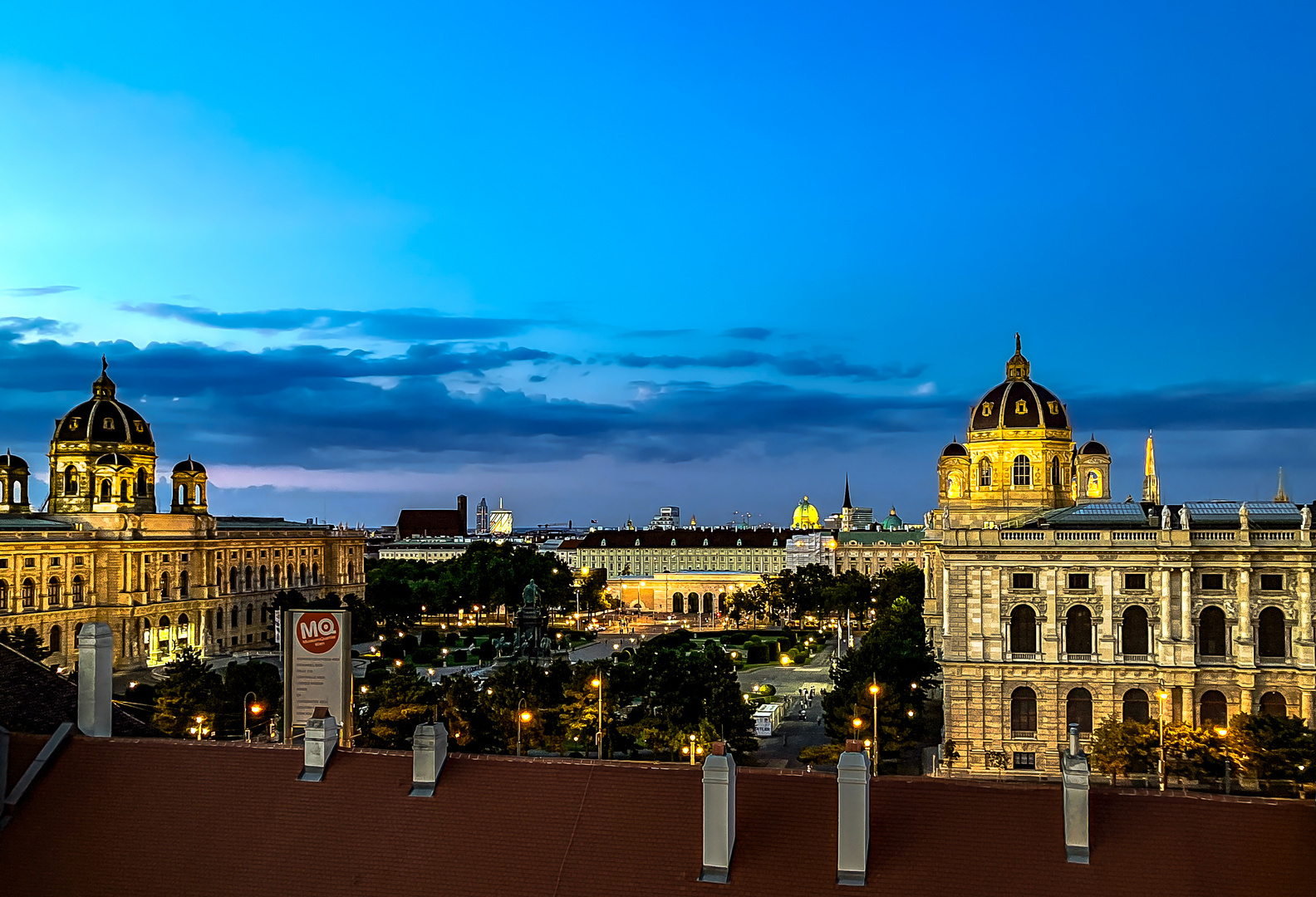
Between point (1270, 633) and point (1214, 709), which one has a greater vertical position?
point (1270, 633)

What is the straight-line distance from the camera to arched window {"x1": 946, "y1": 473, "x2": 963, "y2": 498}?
93750mm

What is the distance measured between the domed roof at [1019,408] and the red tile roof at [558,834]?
209 ft

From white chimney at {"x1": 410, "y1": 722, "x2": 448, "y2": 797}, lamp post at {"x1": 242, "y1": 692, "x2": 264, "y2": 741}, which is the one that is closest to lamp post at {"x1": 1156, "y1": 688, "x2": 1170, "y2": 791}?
white chimney at {"x1": 410, "y1": 722, "x2": 448, "y2": 797}

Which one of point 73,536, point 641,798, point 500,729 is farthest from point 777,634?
point 641,798

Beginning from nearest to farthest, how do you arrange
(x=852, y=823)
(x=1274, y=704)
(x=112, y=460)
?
(x=852, y=823) < (x=1274, y=704) < (x=112, y=460)

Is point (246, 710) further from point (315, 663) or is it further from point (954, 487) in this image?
point (954, 487)

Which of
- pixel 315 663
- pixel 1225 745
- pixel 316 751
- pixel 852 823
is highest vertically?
pixel 315 663

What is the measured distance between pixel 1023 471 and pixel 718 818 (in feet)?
221

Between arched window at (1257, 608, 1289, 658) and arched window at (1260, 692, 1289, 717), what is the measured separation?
2.04 m

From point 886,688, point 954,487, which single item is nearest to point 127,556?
point 954,487

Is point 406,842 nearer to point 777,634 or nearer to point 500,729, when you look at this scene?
point 500,729

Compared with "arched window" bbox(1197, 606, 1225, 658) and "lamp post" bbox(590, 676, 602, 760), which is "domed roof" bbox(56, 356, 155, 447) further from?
"arched window" bbox(1197, 606, 1225, 658)

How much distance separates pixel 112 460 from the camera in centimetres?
12781

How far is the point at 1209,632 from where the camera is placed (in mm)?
60719
